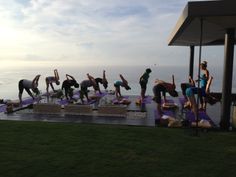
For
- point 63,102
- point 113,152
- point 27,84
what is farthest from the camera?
point 63,102

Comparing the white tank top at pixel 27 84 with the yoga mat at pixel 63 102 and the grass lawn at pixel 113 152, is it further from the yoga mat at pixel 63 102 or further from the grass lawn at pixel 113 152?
the grass lawn at pixel 113 152

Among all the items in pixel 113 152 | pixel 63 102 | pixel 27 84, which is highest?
pixel 27 84

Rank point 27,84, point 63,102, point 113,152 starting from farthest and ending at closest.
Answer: point 63,102 < point 27,84 < point 113,152

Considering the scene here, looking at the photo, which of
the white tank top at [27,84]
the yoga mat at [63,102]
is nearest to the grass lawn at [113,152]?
the white tank top at [27,84]

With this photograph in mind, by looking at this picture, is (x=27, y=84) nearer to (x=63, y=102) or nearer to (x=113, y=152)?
(x=63, y=102)

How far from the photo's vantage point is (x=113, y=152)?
7.60 meters

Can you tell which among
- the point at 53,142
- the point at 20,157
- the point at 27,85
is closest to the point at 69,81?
the point at 27,85

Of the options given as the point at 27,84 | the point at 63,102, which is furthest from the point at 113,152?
the point at 63,102

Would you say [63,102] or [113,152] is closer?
[113,152]

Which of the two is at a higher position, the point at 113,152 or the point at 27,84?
the point at 27,84

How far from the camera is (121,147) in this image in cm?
801

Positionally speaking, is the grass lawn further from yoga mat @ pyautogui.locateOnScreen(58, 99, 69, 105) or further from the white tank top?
yoga mat @ pyautogui.locateOnScreen(58, 99, 69, 105)

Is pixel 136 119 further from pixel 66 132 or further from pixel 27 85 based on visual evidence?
pixel 27 85

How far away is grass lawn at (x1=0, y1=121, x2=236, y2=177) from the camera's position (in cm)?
637
